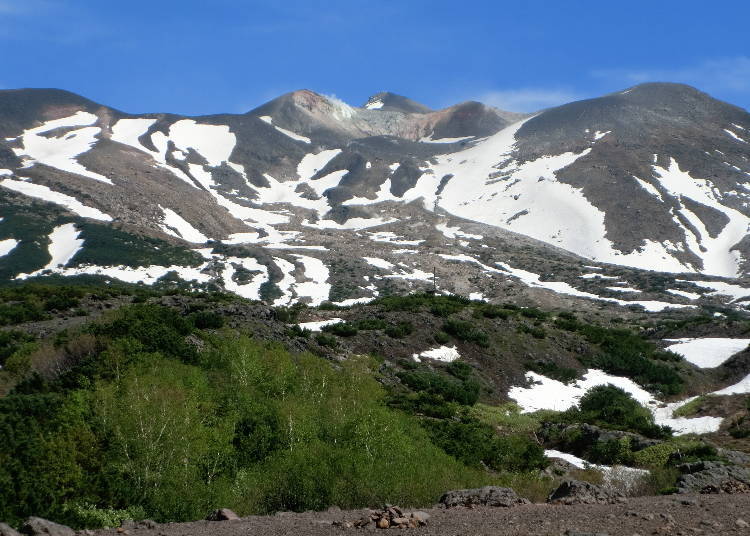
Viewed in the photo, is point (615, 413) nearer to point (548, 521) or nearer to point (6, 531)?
point (548, 521)

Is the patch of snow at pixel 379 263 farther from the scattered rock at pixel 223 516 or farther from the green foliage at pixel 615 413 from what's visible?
the scattered rock at pixel 223 516

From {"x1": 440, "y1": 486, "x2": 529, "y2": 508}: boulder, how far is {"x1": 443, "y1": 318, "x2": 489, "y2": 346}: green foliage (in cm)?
2792

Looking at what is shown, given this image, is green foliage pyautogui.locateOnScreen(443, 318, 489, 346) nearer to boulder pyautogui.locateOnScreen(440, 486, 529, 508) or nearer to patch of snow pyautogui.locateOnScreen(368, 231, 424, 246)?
boulder pyautogui.locateOnScreen(440, 486, 529, 508)

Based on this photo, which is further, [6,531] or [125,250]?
[125,250]

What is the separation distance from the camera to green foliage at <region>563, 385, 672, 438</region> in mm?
26656

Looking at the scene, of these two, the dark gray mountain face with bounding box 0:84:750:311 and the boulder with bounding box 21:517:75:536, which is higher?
the dark gray mountain face with bounding box 0:84:750:311

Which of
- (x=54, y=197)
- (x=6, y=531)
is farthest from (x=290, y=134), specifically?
(x=6, y=531)

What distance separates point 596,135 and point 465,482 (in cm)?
16389

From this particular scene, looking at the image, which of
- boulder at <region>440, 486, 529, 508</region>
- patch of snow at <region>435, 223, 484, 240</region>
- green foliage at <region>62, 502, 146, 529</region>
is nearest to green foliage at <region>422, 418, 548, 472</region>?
boulder at <region>440, 486, 529, 508</region>

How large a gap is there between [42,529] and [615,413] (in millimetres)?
25914

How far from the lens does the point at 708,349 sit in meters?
45.4

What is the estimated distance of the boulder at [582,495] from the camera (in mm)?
12743

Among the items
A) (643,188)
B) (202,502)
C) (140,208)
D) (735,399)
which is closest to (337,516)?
(202,502)

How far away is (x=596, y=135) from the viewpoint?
16775 cm
